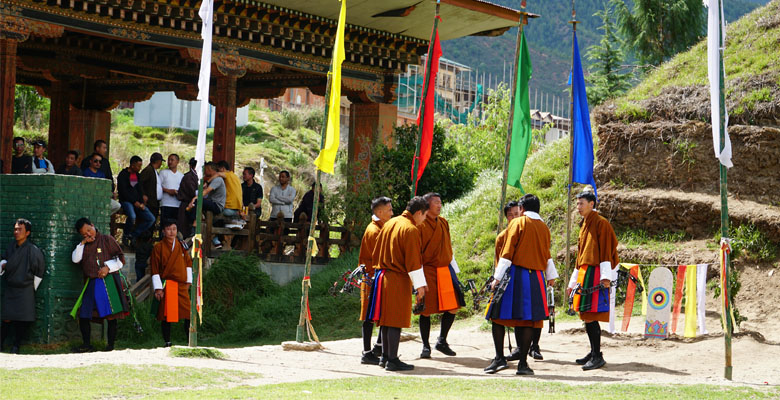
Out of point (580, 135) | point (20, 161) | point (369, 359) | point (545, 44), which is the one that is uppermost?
point (545, 44)

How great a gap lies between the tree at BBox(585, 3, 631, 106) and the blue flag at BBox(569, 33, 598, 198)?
27005 mm

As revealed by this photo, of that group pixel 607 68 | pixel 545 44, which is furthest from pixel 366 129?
pixel 545 44

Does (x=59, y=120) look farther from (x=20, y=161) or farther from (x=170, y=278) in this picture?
(x=170, y=278)

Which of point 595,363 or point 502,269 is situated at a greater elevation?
point 502,269

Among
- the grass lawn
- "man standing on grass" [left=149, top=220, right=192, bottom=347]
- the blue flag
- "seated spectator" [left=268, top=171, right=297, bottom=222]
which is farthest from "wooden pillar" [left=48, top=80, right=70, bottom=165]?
the grass lawn

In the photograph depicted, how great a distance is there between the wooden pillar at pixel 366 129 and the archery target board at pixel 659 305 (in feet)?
26.3

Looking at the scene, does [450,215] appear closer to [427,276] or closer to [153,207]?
[153,207]

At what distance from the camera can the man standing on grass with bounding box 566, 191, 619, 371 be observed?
9.62m

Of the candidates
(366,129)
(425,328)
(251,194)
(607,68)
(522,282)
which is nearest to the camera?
(522,282)

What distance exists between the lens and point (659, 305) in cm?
1153

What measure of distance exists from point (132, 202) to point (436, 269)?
602cm

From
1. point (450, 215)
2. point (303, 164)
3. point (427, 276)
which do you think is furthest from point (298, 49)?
point (303, 164)

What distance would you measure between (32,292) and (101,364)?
2.98 m

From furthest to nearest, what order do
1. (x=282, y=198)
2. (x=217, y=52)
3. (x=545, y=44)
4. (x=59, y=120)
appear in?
(x=545, y=44)
(x=59, y=120)
(x=282, y=198)
(x=217, y=52)
